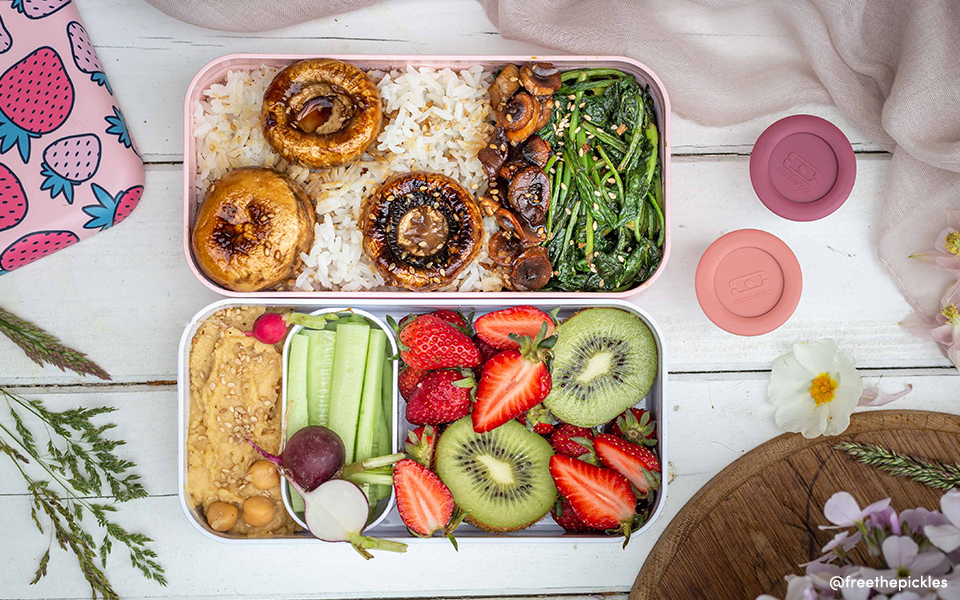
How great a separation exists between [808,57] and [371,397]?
1.76m

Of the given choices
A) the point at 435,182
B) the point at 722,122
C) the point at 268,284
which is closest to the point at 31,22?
the point at 268,284

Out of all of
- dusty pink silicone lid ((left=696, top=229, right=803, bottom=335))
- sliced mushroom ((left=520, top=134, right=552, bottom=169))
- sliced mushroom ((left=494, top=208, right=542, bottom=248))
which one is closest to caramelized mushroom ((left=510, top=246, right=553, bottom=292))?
sliced mushroom ((left=494, top=208, right=542, bottom=248))

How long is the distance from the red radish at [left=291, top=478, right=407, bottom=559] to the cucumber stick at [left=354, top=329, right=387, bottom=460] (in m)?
0.15

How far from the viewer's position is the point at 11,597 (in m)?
2.12

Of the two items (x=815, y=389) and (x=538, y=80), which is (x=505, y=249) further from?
(x=815, y=389)

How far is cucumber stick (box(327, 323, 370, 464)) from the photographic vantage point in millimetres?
1932

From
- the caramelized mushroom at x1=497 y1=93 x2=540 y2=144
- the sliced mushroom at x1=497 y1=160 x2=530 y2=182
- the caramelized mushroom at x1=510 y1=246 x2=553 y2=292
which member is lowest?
the caramelized mushroom at x1=510 y1=246 x2=553 y2=292

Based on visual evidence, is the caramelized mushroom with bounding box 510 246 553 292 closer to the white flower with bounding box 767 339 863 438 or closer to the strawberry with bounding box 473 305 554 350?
the strawberry with bounding box 473 305 554 350

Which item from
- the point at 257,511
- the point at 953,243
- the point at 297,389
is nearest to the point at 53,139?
the point at 297,389

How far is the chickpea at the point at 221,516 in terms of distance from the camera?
1.92 metres

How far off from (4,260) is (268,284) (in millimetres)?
837

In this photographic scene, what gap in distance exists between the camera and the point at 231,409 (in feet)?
6.30

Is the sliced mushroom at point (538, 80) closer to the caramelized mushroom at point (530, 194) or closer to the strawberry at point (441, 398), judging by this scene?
the caramelized mushroom at point (530, 194)

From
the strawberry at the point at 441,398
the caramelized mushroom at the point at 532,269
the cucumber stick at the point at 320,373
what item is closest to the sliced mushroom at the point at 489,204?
the caramelized mushroom at the point at 532,269
